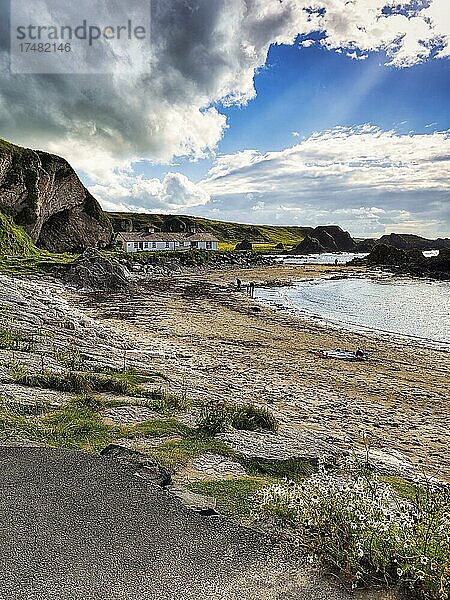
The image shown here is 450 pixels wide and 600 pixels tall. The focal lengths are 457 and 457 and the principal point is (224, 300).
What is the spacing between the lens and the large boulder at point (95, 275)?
44.6 meters

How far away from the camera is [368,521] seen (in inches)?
197

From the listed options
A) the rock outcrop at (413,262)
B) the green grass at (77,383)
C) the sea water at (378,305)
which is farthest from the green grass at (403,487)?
the rock outcrop at (413,262)

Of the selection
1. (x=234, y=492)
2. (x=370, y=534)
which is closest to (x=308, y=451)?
(x=234, y=492)

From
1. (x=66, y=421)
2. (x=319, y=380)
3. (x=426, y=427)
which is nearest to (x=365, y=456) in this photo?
(x=426, y=427)

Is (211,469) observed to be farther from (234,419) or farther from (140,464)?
(234,419)

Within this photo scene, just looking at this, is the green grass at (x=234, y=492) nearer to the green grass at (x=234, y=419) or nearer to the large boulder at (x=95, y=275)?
the green grass at (x=234, y=419)

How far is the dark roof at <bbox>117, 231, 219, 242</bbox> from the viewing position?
10681 centimetres

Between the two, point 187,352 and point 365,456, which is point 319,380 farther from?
point 365,456

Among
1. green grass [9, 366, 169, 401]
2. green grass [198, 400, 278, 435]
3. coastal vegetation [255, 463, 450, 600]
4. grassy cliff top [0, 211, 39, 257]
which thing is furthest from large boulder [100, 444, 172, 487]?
grassy cliff top [0, 211, 39, 257]

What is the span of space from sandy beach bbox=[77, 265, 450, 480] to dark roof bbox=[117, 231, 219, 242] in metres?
72.4

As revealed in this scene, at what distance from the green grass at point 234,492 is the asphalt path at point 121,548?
0.31 metres

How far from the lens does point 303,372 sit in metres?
19.4

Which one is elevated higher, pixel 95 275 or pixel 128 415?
pixel 95 275

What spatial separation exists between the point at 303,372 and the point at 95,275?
106 ft
